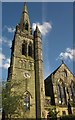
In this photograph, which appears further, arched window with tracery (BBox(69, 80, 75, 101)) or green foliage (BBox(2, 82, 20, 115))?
arched window with tracery (BBox(69, 80, 75, 101))

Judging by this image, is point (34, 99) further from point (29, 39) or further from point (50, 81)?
point (29, 39)

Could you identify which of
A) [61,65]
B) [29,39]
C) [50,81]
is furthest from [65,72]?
[29,39]

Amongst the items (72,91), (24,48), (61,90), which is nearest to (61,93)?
(61,90)

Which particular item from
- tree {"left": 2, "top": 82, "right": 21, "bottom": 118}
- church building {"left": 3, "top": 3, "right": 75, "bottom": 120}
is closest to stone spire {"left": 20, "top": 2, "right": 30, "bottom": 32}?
church building {"left": 3, "top": 3, "right": 75, "bottom": 120}

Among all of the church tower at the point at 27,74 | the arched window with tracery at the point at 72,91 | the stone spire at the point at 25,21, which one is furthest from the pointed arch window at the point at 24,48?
the arched window with tracery at the point at 72,91

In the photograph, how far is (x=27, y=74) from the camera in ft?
121

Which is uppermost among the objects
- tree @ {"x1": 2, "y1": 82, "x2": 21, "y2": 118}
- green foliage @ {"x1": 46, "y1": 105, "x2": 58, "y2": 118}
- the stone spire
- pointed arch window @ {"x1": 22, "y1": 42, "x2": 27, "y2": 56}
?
the stone spire

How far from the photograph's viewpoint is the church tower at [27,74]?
107 feet

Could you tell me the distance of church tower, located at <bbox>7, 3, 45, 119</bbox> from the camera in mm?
32475

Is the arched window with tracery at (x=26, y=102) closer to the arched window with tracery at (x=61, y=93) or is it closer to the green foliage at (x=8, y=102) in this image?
the green foliage at (x=8, y=102)

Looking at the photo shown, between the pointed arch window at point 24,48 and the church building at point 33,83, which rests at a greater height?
the pointed arch window at point 24,48

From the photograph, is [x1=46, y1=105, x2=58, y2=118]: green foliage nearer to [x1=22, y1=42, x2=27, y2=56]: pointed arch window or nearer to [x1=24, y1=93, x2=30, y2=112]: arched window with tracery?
[x1=24, y1=93, x2=30, y2=112]: arched window with tracery

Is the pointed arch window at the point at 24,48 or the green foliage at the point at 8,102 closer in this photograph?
the green foliage at the point at 8,102

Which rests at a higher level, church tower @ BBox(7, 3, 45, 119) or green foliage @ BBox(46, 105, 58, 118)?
church tower @ BBox(7, 3, 45, 119)
